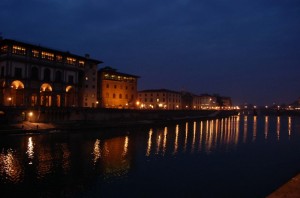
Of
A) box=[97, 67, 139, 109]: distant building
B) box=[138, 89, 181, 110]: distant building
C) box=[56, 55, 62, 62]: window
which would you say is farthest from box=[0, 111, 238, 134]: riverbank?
box=[138, 89, 181, 110]: distant building

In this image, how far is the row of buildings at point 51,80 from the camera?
71562 millimetres

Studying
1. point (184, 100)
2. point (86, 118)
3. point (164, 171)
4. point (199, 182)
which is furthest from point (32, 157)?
point (184, 100)

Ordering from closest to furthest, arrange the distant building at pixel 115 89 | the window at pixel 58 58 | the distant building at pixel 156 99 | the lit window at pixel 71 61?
the window at pixel 58 58 < the lit window at pixel 71 61 < the distant building at pixel 115 89 < the distant building at pixel 156 99

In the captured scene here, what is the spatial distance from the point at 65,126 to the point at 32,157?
32.2 metres

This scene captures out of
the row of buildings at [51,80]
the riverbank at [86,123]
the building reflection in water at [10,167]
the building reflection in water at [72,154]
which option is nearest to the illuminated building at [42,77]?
the row of buildings at [51,80]

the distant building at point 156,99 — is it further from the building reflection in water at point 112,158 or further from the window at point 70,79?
the building reflection in water at point 112,158

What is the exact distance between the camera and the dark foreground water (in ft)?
83.9

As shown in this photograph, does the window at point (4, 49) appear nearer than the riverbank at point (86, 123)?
No

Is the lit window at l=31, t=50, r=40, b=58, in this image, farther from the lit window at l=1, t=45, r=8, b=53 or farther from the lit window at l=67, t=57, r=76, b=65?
the lit window at l=67, t=57, r=76, b=65

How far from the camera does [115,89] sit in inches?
4451

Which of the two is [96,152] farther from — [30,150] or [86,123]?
[86,123]

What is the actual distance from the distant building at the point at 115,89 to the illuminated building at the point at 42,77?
10522mm

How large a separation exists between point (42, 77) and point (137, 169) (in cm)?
5658

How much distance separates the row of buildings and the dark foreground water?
24.9 m
